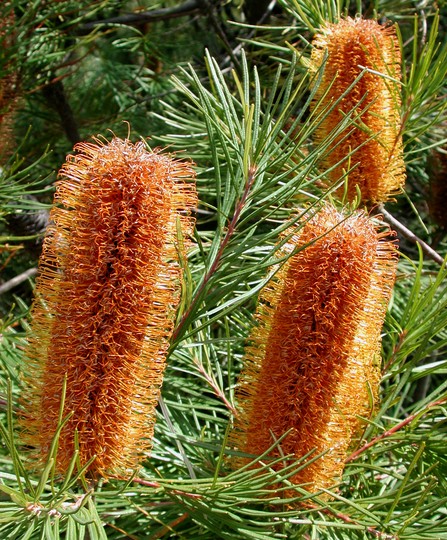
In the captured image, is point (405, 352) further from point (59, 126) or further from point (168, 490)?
point (59, 126)

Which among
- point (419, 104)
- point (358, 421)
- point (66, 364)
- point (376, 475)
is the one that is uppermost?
point (419, 104)

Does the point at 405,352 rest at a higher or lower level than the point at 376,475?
higher

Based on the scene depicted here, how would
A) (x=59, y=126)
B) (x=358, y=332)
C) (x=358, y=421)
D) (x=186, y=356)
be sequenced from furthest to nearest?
(x=59, y=126)
(x=186, y=356)
(x=358, y=421)
(x=358, y=332)

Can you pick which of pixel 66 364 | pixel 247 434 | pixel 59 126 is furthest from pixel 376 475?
pixel 59 126

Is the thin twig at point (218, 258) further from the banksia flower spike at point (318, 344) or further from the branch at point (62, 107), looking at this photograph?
the branch at point (62, 107)

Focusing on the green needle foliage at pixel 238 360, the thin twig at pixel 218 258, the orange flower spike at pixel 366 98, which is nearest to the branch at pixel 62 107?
the green needle foliage at pixel 238 360
